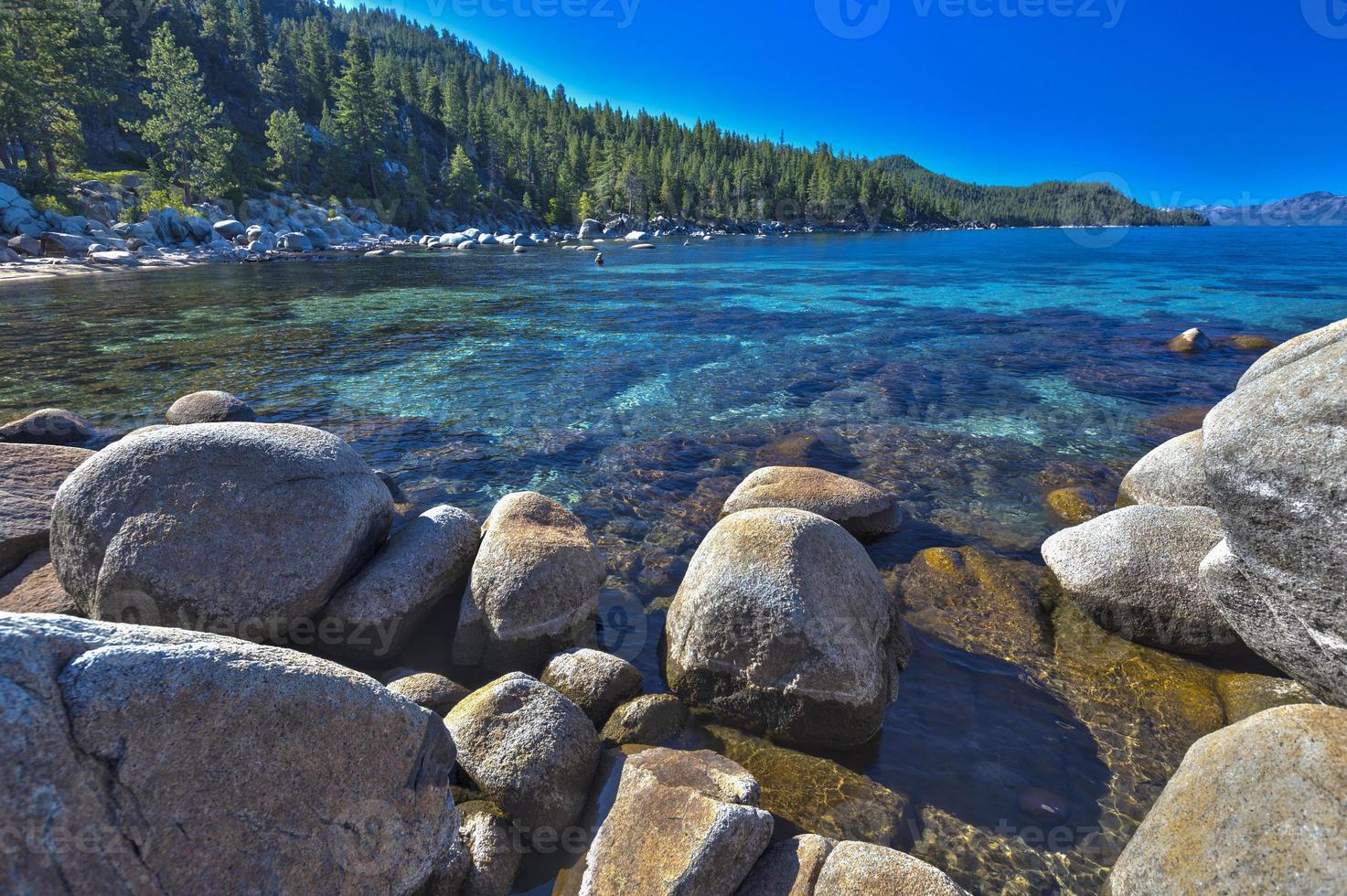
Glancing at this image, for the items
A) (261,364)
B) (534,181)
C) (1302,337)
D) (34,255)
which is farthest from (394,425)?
(534,181)

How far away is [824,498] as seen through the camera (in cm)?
977

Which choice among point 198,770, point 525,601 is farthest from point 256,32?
point 198,770

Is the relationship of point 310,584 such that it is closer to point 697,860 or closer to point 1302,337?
point 697,860

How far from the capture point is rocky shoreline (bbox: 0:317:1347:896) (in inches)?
138

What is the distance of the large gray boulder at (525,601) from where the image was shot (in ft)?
22.9

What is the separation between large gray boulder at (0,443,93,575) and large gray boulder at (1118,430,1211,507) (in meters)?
15.9

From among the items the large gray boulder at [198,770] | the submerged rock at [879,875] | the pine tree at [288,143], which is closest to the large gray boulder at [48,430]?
the large gray boulder at [198,770]

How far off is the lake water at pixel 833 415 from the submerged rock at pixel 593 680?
0.68m

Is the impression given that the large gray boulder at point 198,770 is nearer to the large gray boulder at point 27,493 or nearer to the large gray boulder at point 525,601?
the large gray boulder at point 525,601

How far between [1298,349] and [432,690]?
31.3 feet

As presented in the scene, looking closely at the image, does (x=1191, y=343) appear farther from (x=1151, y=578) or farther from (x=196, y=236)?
(x=196, y=236)

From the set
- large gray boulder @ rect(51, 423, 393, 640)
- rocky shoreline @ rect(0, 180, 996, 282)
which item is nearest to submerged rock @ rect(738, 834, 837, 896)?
large gray boulder @ rect(51, 423, 393, 640)

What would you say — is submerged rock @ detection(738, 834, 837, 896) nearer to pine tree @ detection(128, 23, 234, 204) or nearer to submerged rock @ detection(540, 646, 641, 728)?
submerged rock @ detection(540, 646, 641, 728)

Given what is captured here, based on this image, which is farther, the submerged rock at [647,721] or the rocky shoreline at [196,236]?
the rocky shoreline at [196,236]
